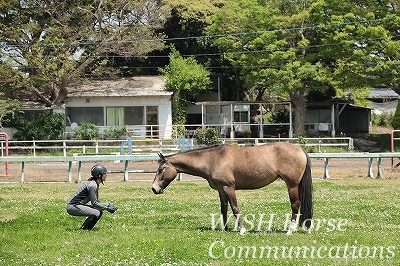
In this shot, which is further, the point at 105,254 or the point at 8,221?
the point at 8,221

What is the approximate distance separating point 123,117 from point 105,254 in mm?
44594

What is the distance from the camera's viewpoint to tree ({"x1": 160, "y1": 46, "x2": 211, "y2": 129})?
183 feet

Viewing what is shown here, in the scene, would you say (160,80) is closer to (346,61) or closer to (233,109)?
(233,109)

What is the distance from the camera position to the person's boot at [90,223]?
13.4 meters

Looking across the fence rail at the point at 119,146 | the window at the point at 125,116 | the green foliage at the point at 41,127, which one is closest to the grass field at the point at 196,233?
the fence rail at the point at 119,146

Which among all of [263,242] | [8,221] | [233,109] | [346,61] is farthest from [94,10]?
[263,242]

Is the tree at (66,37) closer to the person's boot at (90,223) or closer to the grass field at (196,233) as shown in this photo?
the grass field at (196,233)

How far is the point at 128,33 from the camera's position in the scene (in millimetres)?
53625

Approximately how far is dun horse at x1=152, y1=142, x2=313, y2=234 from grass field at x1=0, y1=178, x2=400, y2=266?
635mm

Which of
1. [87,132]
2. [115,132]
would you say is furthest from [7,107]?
[115,132]

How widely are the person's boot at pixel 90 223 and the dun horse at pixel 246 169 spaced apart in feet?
4.81

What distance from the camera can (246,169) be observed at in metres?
13.8

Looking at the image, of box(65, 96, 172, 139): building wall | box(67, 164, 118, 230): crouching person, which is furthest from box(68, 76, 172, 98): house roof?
box(67, 164, 118, 230): crouching person

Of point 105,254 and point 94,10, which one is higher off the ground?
point 94,10
